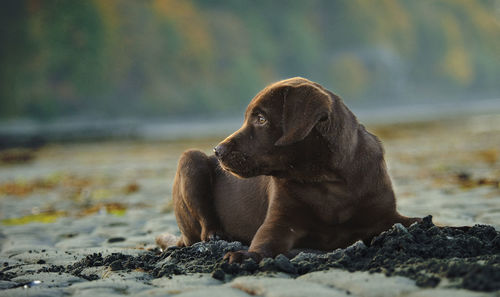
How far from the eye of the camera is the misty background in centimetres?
4656

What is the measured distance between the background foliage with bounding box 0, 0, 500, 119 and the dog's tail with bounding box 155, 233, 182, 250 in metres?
39.6

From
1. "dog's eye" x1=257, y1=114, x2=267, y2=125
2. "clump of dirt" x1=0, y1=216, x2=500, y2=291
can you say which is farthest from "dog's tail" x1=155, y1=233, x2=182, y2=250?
"dog's eye" x1=257, y1=114, x2=267, y2=125

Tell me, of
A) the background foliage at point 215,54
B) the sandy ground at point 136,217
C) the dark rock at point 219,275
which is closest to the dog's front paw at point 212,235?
the sandy ground at point 136,217

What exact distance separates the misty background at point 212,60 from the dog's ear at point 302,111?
31321 millimetres

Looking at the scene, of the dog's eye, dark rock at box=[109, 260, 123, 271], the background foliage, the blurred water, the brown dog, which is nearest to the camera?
dark rock at box=[109, 260, 123, 271]

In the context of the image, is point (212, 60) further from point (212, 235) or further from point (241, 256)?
point (241, 256)

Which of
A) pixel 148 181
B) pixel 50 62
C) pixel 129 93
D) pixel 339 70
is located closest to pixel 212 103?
pixel 129 93

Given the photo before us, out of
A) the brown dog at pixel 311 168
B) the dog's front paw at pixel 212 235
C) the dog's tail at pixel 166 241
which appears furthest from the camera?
the dog's tail at pixel 166 241

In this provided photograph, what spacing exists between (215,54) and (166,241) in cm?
5490

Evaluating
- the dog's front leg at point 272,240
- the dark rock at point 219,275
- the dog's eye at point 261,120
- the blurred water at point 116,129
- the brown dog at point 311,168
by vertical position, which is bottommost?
the dark rock at point 219,275

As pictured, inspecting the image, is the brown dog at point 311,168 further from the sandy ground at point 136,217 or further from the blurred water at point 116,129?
the blurred water at point 116,129

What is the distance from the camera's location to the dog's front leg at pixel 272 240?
401 centimetres

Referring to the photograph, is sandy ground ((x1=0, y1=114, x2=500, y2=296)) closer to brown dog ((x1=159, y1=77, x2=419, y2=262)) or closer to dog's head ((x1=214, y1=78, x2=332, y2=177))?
brown dog ((x1=159, y1=77, x2=419, y2=262))

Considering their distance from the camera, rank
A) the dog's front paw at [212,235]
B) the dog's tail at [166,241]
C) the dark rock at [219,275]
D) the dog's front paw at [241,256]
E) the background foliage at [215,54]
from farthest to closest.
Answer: the background foliage at [215,54] → the dog's tail at [166,241] → the dog's front paw at [212,235] → the dog's front paw at [241,256] → the dark rock at [219,275]
